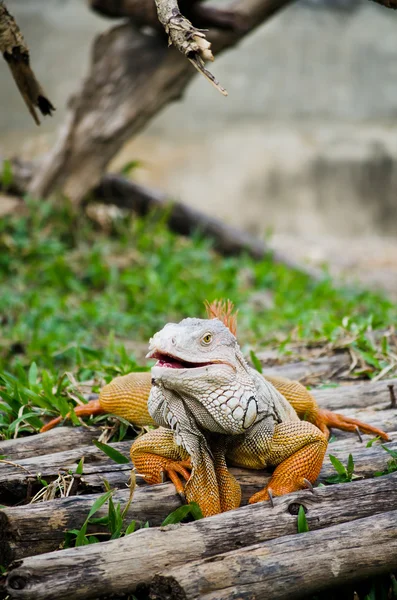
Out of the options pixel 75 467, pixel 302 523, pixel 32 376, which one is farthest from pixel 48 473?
pixel 32 376

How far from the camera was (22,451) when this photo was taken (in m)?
3.30

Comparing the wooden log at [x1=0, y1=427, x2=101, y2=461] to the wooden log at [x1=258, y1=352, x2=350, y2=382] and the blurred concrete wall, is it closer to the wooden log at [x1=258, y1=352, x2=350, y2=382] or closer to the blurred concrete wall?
the wooden log at [x1=258, y1=352, x2=350, y2=382]

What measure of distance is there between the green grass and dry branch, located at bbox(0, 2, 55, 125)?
5.43ft

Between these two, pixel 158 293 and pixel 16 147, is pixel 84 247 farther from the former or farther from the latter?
pixel 16 147

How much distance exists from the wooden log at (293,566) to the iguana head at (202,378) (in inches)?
17.5

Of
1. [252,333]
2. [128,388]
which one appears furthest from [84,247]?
[128,388]

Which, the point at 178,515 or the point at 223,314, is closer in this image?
the point at 178,515

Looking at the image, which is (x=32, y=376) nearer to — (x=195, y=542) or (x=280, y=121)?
(x=195, y=542)

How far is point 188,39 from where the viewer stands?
2.56 meters

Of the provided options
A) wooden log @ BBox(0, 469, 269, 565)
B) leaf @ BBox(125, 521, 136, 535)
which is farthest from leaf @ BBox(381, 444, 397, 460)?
leaf @ BBox(125, 521, 136, 535)

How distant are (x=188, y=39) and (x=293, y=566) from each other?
1868 mm

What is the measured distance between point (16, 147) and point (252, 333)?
31.6 ft

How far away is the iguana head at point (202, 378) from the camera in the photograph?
251 centimetres

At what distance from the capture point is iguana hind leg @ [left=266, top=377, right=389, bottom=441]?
11.1ft
